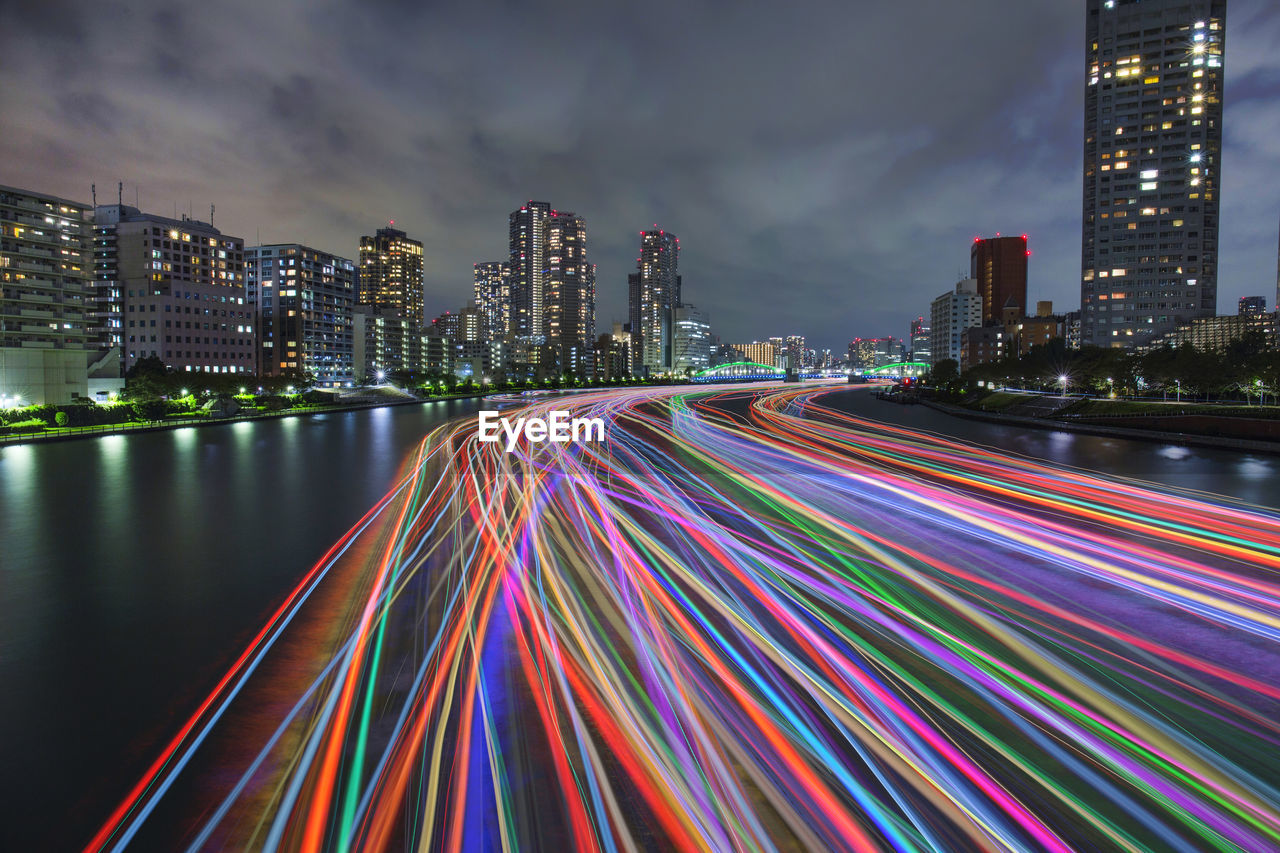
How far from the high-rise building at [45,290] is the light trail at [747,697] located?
55956mm

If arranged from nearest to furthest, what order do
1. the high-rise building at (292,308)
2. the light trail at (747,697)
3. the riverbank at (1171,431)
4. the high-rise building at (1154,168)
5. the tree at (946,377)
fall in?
the light trail at (747,697), the riverbank at (1171,431), the tree at (946,377), the high-rise building at (1154,168), the high-rise building at (292,308)

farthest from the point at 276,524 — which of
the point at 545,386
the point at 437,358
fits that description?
the point at 437,358

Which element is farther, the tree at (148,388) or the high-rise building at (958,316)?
the high-rise building at (958,316)

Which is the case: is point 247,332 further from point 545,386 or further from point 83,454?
point 83,454

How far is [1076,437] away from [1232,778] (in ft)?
103

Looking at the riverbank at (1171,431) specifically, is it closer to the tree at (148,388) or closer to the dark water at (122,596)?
the dark water at (122,596)

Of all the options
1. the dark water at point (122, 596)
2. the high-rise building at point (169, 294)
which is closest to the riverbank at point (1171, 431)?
the dark water at point (122, 596)

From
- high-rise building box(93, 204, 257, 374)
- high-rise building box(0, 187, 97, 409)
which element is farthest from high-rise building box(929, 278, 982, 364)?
high-rise building box(0, 187, 97, 409)

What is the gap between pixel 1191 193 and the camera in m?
84.9

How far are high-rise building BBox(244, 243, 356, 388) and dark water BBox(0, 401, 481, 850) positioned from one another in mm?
103672

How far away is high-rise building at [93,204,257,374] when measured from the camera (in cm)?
8075

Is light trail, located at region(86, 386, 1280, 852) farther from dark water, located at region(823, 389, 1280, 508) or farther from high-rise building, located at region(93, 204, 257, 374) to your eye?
high-rise building, located at region(93, 204, 257, 374)

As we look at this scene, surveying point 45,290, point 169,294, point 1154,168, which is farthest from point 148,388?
point 1154,168

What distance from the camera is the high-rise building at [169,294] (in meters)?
80.8
